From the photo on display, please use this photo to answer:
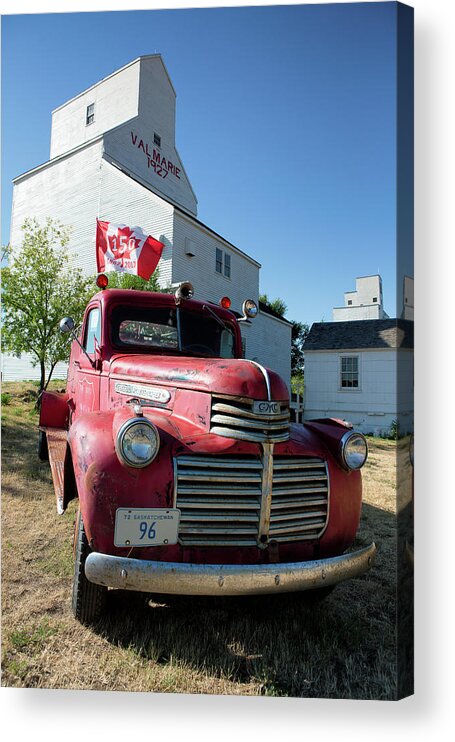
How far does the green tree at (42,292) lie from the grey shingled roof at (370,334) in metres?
3.01

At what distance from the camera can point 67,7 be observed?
2.79 m

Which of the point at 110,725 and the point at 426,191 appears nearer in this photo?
the point at 110,725

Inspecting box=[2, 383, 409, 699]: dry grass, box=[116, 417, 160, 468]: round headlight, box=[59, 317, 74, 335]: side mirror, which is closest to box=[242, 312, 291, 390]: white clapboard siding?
box=[59, 317, 74, 335]: side mirror

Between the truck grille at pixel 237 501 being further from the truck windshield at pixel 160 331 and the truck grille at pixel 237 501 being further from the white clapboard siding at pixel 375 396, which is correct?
the truck windshield at pixel 160 331

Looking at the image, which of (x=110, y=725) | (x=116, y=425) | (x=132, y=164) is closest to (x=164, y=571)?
(x=116, y=425)

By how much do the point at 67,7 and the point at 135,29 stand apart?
1.38ft

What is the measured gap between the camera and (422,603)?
230 cm

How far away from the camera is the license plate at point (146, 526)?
6.52ft

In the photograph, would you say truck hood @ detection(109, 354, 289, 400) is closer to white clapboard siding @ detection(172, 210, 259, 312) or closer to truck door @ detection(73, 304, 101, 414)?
truck door @ detection(73, 304, 101, 414)

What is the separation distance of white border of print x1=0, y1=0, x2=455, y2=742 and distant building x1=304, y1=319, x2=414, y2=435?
0.07 metres

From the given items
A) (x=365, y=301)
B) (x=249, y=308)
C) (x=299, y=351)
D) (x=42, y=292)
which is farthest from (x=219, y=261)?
(x=365, y=301)

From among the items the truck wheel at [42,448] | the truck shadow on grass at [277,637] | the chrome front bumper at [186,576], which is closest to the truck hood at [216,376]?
the chrome front bumper at [186,576]

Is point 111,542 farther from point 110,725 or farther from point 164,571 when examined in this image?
point 110,725

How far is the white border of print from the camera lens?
214cm
